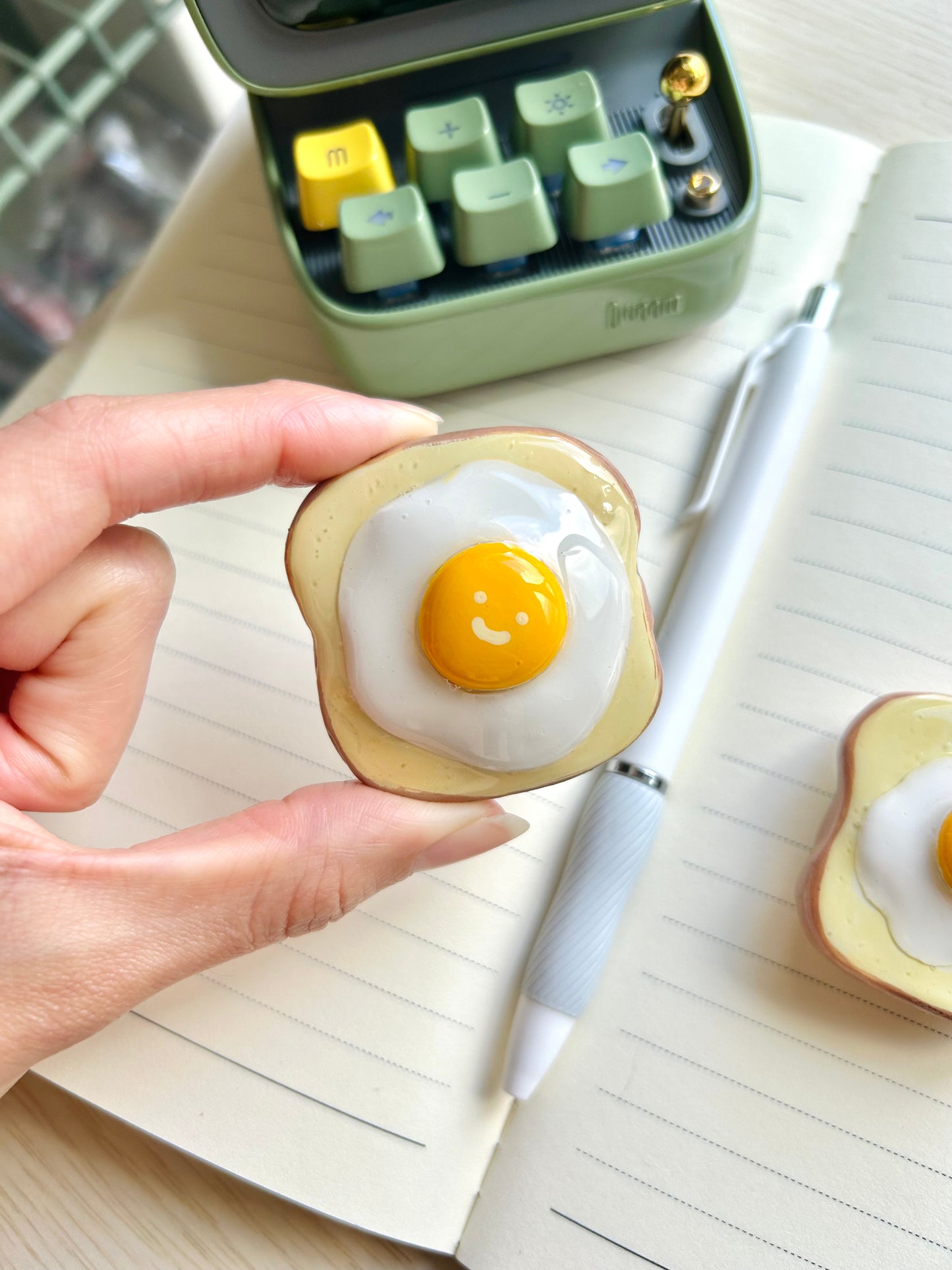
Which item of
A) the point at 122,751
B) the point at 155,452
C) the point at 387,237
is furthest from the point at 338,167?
the point at 122,751

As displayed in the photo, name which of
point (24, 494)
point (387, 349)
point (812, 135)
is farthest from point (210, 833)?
point (812, 135)

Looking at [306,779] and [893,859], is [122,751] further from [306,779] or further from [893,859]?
[893,859]

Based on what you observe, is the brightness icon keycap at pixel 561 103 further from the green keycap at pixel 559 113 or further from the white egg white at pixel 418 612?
the white egg white at pixel 418 612

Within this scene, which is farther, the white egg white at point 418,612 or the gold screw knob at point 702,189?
the gold screw knob at point 702,189

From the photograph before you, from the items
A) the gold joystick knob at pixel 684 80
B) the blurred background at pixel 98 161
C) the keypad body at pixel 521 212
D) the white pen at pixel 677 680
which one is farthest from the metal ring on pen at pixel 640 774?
the blurred background at pixel 98 161

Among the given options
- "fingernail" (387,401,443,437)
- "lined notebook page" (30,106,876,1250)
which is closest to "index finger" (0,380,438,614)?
"fingernail" (387,401,443,437)

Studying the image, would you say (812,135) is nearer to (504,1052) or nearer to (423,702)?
(423,702)
